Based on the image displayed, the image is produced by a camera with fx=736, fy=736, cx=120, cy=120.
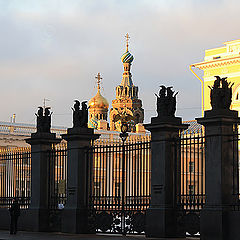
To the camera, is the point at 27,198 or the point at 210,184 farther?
the point at 27,198

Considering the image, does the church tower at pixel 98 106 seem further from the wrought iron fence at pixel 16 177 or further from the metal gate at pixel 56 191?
the metal gate at pixel 56 191

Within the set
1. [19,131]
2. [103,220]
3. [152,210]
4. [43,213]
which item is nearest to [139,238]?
[152,210]

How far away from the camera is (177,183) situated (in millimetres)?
21078

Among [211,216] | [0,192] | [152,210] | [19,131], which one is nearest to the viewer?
[211,216]

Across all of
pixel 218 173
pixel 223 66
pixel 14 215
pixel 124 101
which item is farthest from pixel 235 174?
pixel 124 101

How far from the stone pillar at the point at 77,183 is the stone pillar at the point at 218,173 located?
5649 mm

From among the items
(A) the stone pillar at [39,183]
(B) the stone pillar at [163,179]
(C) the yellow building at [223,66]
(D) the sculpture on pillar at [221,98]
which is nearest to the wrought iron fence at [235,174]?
(D) the sculpture on pillar at [221,98]

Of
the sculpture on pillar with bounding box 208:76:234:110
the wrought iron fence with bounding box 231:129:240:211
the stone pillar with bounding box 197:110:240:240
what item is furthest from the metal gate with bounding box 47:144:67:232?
the wrought iron fence with bounding box 231:129:240:211

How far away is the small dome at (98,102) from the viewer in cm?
13712

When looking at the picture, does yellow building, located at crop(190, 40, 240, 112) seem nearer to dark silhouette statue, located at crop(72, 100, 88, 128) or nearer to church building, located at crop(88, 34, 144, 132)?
dark silhouette statue, located at crop(72, 100, 88, 128)

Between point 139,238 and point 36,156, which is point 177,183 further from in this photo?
point 36,156

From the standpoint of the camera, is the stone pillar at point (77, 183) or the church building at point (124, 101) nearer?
the stone pillar at point (77, 183)

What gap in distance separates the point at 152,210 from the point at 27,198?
271 inches

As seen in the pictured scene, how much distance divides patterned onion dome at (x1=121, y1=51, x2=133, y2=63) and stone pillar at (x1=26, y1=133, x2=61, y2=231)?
121 m
